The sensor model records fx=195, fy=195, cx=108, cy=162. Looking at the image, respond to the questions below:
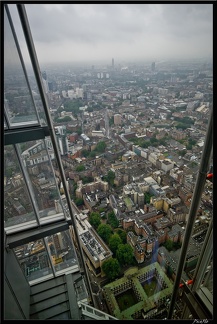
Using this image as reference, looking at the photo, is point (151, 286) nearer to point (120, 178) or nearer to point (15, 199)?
point (120, 178)

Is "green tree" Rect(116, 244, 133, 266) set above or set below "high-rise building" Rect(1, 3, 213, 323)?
below

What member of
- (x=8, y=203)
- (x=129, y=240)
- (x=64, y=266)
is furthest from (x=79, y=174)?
(x=8, y=203)

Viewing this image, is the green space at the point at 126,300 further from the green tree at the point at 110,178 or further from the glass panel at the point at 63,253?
the green tree at the point at 110,178

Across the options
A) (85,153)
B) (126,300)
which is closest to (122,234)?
(126,300)

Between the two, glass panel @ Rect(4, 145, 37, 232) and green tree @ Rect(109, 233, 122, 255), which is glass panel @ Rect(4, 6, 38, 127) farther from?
green tree @ Rect(109, 233, 122, 255)

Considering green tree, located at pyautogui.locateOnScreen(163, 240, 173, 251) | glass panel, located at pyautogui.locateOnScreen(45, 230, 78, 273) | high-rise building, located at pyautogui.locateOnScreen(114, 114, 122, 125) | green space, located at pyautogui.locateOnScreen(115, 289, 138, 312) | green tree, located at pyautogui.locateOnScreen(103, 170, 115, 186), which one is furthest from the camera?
green tree, located at pyautogui.locateOnScreen(103, 170, 115, 186)

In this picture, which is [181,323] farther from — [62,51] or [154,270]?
[154,270]

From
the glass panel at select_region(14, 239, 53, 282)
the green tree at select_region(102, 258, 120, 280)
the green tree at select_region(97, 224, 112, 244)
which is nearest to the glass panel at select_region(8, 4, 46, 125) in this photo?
the glass panel at select_region(14, 239, 53, 282)
